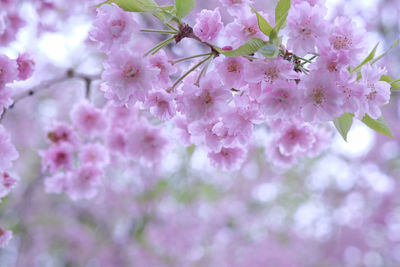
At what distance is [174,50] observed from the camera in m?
1.98

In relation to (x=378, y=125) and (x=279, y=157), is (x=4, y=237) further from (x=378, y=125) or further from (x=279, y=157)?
(x=378, y=125)

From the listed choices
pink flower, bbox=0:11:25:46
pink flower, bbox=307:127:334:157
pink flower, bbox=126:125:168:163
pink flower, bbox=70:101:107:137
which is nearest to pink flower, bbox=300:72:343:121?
pink flower, bbox=307:127:334:157

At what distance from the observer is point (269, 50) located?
2.69 feet

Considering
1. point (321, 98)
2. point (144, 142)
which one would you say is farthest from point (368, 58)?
point (144, 142)

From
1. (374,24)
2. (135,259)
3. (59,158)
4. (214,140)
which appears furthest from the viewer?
(135,259)

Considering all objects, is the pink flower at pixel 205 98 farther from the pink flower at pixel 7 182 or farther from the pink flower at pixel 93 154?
the pink flower at pixel 93 154

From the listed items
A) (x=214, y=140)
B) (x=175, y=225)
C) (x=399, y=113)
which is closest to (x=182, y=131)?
(x=214, y=140)

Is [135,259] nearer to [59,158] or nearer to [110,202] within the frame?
[110,202]

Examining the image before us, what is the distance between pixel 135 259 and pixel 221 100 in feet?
14.8

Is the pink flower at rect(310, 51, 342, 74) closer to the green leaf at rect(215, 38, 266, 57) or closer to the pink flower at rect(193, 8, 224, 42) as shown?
the green leaf at rect(215, 38, 266, 57)

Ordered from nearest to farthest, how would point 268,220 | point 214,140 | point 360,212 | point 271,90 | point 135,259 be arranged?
point 271,90
point 214,140
point 135,259
point 360,212
point 268,220

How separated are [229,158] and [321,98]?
1.85 feet

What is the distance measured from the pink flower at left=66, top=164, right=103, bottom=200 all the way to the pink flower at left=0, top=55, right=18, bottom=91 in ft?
2.05

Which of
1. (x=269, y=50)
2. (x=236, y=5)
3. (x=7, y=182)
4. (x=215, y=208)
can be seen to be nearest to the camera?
(x=269, y=50)
